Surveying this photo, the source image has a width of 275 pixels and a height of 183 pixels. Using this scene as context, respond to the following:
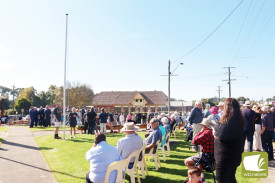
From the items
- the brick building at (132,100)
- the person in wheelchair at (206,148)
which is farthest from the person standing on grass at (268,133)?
the brick building at (132,100)

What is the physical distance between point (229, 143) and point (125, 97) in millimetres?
64499

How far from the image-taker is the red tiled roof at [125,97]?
216ft

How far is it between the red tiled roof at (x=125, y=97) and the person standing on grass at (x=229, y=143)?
199 feet

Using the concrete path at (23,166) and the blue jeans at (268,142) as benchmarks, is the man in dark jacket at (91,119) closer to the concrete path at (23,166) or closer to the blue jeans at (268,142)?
the concrete path at (23,166)

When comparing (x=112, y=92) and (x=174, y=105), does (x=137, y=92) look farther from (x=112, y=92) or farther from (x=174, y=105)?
(x=174, y=105)

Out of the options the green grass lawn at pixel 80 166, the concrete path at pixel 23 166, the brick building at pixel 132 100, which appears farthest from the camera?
the brick building at pixel 132 100

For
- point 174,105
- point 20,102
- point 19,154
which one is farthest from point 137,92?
point 19,154

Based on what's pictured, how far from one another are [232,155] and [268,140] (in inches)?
206

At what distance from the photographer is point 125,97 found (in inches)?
2680

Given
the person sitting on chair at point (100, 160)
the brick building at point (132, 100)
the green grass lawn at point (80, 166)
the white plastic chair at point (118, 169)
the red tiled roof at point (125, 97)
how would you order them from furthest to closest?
the red tiled roof at point (125, 97), the brick building at point (132, 100), the green grass lawn at point (80, 166), the person sitting on chair at point (100, 160), the white plastic chair at point (118, 169)

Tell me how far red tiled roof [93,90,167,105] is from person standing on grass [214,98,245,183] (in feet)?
199

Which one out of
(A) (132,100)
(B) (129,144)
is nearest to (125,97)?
(A) (132,100)

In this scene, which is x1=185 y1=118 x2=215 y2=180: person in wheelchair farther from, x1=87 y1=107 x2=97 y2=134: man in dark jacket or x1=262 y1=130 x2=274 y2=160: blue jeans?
x1=87 y1=107 x2=97 y2=134: man in dark jacket

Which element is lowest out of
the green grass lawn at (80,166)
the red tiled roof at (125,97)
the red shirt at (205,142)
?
the green grass lawn at (80,166)
